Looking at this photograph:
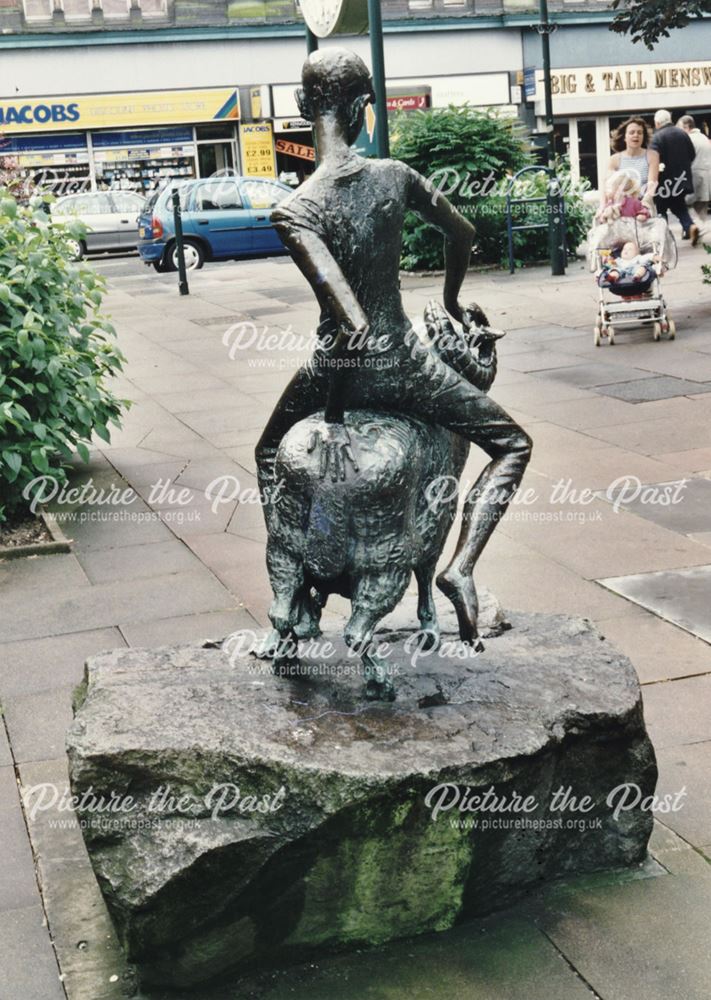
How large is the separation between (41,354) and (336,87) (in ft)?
14.6

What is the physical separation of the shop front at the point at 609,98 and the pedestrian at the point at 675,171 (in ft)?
59.9

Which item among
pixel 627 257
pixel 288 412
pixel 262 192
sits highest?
pixel 288 412

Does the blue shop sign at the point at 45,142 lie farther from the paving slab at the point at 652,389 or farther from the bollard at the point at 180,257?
the paving slab at the point at 652,389

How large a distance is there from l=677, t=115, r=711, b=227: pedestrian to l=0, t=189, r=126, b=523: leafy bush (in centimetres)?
1401

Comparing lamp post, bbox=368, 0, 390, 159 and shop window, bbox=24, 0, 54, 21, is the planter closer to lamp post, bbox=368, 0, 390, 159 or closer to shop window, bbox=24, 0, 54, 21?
lamp post, bbox=368, 0, 390, 159

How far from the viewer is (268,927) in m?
3.59

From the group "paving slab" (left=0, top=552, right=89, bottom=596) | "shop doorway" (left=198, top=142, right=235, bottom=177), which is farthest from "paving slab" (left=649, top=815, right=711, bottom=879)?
"shop doorway" (left=198, top=142, right=235, bottom=177)

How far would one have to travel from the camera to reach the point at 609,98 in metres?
38.2

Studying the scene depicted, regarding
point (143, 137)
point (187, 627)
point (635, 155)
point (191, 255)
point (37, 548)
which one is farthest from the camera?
point (143, 137)

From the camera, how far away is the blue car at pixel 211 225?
23.7m

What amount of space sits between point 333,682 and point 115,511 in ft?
14.8

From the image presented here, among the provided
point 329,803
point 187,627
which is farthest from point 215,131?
point 329,803

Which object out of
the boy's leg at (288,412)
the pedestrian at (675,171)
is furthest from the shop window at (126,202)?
the boy's leg at (288,412)

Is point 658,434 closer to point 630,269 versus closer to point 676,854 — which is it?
point 630,269
